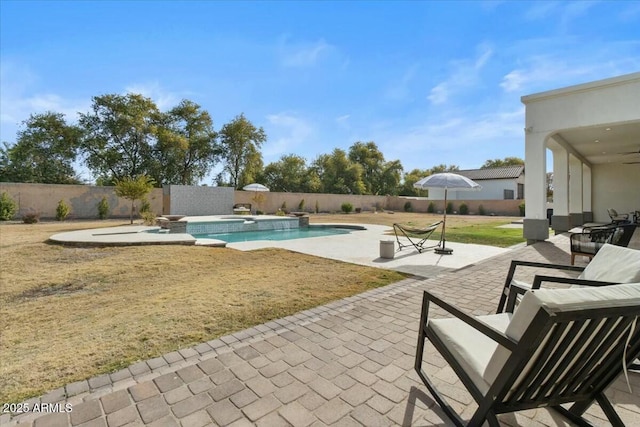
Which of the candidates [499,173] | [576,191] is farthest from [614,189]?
[499,173]

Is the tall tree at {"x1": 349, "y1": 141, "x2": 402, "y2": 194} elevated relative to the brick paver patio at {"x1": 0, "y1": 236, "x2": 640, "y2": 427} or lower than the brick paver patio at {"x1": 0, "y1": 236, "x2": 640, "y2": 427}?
elevated

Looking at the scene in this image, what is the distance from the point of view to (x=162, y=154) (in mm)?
26000

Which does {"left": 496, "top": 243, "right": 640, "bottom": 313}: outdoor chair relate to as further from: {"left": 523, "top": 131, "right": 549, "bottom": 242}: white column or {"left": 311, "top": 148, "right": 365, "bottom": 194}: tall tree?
{"left": 311, "top": 148, "right": 365, "bottom": 194}: tall tree

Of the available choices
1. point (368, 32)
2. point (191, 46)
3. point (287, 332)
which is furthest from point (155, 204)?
point (287, 332)

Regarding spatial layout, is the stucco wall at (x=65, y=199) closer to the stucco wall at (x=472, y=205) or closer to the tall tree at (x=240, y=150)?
the tall tree at (x=240, y=150)

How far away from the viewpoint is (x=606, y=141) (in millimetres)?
10281

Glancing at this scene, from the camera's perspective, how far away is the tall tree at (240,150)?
94.1ft

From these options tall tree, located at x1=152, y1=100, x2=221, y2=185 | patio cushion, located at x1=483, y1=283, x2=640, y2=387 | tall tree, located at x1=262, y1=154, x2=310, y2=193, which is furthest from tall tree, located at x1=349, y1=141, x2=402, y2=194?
patio cushion, located at x1=483, y1=283, x2=640, y2=387

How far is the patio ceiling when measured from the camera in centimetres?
852

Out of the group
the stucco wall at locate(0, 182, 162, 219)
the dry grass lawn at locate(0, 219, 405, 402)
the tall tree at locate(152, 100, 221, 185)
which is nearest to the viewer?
the dry grass lawn at locate(0, 219, 405, 402)

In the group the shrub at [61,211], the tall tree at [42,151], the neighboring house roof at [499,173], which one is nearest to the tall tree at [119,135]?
the tall tree at [42,151]

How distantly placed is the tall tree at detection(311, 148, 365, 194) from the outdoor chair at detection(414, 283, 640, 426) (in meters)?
33.4

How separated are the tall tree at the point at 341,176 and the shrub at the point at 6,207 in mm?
25491

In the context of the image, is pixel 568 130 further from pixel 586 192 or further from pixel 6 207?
pixel 6 207
